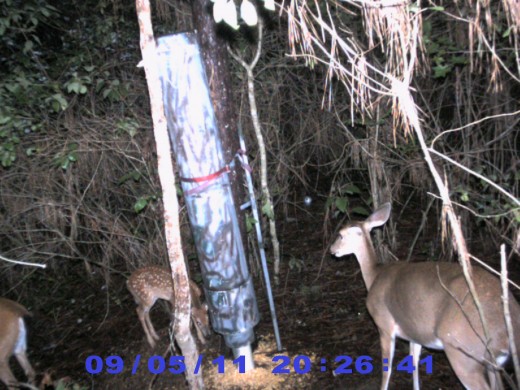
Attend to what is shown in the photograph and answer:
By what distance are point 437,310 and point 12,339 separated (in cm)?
397

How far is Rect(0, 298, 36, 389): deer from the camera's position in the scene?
4.91m

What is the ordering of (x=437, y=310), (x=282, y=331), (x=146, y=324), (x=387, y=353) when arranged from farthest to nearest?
(x=146, y=324) < (x=282, y=331) < (x=387, y=353) < (x=437, y=310)

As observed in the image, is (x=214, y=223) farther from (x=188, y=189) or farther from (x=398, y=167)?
(x=398, y=167)

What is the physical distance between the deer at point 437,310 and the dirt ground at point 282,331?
21.2 inches

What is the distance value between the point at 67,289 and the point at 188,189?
4280 millimetres

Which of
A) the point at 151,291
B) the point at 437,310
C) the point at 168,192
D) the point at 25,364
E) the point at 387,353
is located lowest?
the point at 25,364

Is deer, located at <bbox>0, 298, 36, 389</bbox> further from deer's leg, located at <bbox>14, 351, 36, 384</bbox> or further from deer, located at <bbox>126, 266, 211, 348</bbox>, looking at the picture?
deer, located at <bbox>126, 266, 211, 348</bbox>

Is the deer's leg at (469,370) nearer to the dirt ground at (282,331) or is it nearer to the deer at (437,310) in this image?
the deer at (437,310)

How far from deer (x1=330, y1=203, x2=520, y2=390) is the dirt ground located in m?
0.54

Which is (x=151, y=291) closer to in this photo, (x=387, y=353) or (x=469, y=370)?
(x=387, y=353)

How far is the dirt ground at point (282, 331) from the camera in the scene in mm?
4199

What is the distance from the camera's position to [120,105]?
6285 millimetres

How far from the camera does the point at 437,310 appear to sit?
3430mm

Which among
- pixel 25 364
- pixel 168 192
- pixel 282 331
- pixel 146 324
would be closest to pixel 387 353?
pixel 282 331
